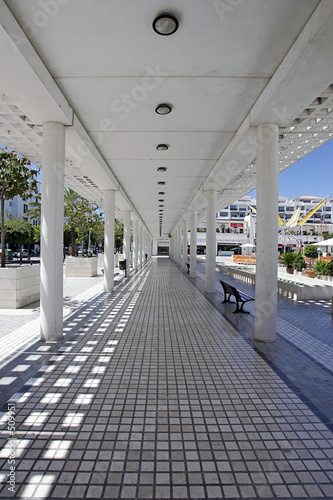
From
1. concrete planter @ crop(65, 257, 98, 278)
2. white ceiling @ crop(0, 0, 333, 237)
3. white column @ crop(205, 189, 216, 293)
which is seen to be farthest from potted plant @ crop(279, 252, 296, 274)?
concrete planter @ crop(65, 257, 98, 278)

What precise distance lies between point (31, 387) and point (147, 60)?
174 inches

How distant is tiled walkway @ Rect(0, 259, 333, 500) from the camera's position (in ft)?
6.95

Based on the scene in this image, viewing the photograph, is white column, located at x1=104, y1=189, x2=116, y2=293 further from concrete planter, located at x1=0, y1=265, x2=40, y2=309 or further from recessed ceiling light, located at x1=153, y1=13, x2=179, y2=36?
recessed ceiling light, located at x1=153, y1=13, x2=179, y2=36

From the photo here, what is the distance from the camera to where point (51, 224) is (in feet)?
17.1

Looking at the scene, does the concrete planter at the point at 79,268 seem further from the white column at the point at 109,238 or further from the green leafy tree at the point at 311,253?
the green leafy tree at the point at 311,253

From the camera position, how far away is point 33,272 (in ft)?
28.5

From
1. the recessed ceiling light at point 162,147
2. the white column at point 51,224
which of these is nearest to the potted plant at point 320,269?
the recessed ceiling light at point 162,147

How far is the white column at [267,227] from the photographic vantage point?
5293mm

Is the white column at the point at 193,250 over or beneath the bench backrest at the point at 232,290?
over

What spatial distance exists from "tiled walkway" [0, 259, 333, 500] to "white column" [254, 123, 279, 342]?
85 centimetres

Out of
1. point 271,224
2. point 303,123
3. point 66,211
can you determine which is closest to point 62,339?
point 271,224

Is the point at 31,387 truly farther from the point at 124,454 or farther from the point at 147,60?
the point at 147,60

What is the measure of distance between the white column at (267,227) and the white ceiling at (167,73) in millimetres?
382

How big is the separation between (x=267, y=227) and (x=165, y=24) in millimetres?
3524
